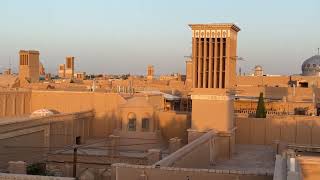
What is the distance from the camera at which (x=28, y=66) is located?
41750mm

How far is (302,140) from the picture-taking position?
926 inches

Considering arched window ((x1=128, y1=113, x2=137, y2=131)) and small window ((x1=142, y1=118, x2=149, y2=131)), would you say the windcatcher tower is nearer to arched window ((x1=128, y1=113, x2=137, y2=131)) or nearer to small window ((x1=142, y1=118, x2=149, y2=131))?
small window ((x1=142, y1=118, x2=149, y2=131))


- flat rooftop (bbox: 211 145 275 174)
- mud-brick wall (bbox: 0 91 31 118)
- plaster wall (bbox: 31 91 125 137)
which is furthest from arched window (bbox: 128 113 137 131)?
mud-brick wall (bbox: 0 91 31 118)

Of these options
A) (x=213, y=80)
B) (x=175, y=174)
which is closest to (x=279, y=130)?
(x=213, y=80)

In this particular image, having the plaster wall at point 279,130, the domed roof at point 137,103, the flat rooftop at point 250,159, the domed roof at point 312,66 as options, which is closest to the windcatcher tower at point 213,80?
the flat rooftop at point 250,159

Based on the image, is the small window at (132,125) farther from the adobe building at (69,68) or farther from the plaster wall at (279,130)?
the adobe building at (69,68)

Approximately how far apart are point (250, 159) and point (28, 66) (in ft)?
87.4

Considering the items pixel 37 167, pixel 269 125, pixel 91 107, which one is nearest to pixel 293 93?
pixel 269 125

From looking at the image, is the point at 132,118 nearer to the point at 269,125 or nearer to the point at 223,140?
the point at 223,140

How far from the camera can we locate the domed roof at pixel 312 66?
55438mm

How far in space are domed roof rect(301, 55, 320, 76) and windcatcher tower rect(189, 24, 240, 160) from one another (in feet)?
118

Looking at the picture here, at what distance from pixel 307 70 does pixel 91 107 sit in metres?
36.4

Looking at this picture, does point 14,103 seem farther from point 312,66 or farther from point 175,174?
point 312,66

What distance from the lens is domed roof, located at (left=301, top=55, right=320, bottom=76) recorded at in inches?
2183
